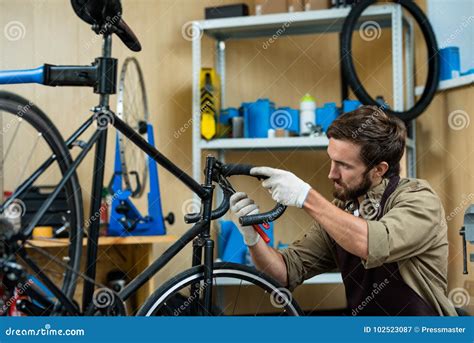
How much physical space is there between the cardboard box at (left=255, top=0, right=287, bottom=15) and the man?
1.31 m

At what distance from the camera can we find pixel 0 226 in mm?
1660

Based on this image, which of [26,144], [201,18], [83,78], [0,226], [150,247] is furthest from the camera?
[201,18]

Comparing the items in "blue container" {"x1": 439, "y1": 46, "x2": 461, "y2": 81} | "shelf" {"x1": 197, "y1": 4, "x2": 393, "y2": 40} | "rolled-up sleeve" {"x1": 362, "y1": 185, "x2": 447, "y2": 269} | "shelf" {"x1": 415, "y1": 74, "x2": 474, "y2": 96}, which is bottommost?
"rolled-up sleeve" {"x1": 362, "y1": 185, "x2": 447, "y2": 269}

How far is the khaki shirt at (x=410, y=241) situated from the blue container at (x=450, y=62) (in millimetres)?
1271

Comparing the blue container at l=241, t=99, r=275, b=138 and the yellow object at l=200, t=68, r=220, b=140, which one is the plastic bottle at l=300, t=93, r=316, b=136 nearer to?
the blue container at l=241, t=99, r=275, b=138

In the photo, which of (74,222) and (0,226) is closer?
(0,226)

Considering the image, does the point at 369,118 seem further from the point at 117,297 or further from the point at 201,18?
the point at 201,18

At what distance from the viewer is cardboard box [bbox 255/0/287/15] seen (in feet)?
10.3
